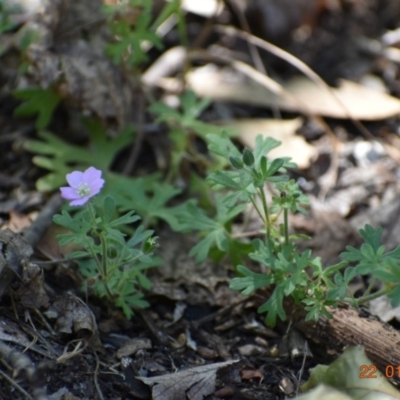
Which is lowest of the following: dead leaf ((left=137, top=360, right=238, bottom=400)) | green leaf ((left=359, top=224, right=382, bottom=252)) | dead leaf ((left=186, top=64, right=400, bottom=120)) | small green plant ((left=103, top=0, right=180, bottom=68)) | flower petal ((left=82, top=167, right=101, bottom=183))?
dead leaf ((left=137, top=360, right=238, bottom=400))

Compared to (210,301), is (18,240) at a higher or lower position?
higher

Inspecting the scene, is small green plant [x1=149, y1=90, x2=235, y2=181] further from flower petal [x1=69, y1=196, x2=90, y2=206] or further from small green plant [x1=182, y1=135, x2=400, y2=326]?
flower petal [x1=69, y1=196, x2=90, y2=206]

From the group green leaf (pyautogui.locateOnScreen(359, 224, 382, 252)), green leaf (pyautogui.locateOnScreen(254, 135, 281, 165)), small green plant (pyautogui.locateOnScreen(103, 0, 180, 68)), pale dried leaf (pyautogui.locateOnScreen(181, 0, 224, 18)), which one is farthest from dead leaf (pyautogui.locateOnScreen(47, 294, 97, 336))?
pale dried leaf (pyautogui.locateOnScreen(181, 0, 224, 18))

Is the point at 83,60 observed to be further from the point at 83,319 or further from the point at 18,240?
the point at 83,319

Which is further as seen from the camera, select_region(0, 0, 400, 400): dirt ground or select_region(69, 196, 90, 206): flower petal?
select_region(0, 0, 400, 400): dirt ground

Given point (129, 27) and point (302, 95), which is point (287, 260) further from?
point (302, 95)

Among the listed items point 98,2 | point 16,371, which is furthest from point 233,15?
point 16,371
